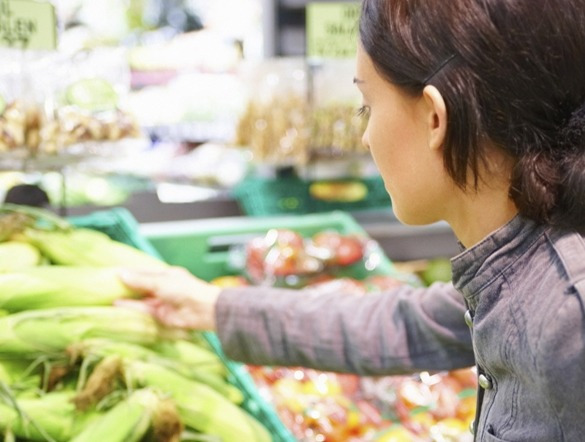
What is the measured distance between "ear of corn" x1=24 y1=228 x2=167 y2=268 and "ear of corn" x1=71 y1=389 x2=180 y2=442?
402 mm

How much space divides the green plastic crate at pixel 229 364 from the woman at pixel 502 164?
540 mm

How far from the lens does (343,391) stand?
1826mm

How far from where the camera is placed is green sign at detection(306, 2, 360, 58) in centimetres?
233

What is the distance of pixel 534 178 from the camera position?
88cm

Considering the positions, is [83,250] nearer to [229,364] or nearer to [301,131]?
[229,364]

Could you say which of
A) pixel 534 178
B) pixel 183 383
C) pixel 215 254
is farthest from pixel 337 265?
pixel 534 178

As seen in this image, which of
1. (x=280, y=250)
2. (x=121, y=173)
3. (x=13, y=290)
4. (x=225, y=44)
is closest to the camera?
(x=13, y=290)

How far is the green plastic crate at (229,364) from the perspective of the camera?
151 centimetres

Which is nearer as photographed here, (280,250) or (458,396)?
(458,396)

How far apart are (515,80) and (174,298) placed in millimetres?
863

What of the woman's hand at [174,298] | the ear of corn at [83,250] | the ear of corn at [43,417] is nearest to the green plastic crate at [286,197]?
the ear of corn at [83,250]

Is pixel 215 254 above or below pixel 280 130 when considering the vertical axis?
below

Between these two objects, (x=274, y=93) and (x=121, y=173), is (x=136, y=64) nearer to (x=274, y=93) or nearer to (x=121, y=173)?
(x=121, y=173)

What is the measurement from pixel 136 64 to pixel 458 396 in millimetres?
2353
